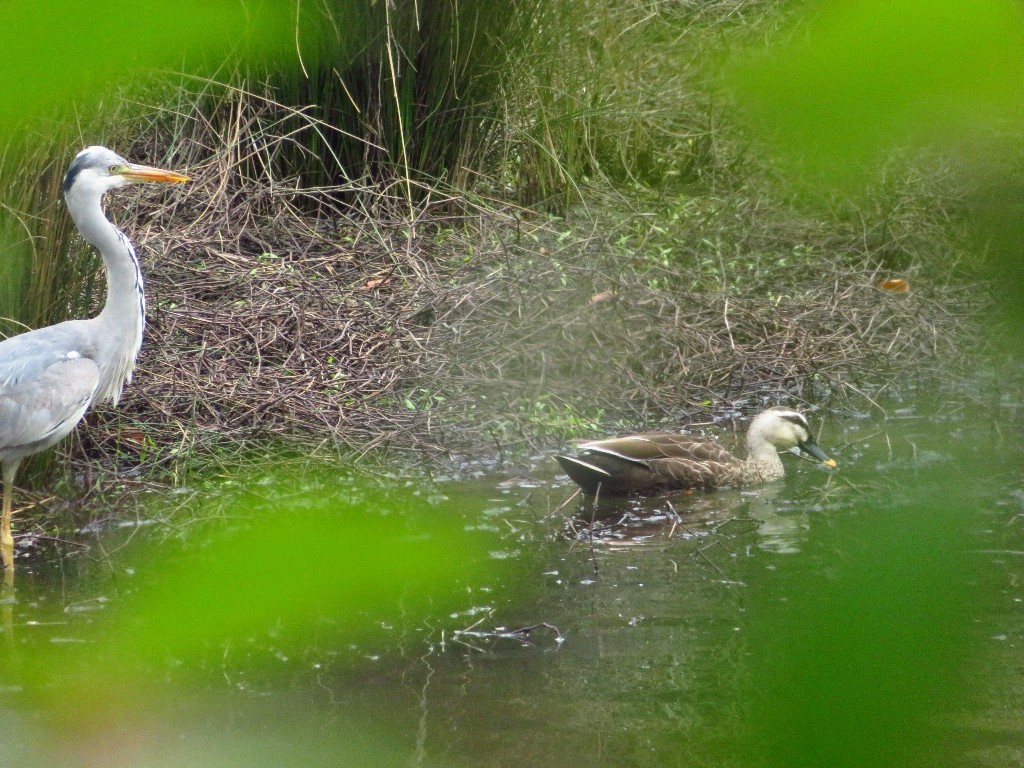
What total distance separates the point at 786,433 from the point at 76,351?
10.6ft

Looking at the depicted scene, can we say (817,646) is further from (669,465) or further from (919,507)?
(669,465)

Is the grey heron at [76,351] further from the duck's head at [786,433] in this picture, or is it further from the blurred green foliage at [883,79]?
the blurred green foliage at [883,79]

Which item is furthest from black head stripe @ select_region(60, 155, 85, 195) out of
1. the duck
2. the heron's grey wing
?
the duck

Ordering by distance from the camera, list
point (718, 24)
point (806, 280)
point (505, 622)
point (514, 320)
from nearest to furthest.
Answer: point (718, 24)
point (505, 622)
point (514, 320)
point (806, 280)

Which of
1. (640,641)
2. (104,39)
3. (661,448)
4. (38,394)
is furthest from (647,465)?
(104,39)

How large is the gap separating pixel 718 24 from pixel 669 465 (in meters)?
4.90

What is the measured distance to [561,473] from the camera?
19.6 ft

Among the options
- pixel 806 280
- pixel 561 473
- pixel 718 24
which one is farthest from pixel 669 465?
pixel 718 24

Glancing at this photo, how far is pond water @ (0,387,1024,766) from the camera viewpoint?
506mm

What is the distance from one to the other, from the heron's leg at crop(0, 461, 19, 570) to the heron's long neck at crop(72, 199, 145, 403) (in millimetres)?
447

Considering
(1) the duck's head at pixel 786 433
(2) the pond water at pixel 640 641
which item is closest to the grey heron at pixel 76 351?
(2) the pond water at pixel 640 641

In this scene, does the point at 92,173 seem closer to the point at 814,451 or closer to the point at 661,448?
the point at 661,448

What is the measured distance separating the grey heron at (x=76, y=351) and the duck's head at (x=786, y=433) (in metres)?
2.92

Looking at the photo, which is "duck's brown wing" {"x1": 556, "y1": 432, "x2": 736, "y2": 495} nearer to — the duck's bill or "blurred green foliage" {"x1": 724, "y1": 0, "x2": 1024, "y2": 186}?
the duck's bill
